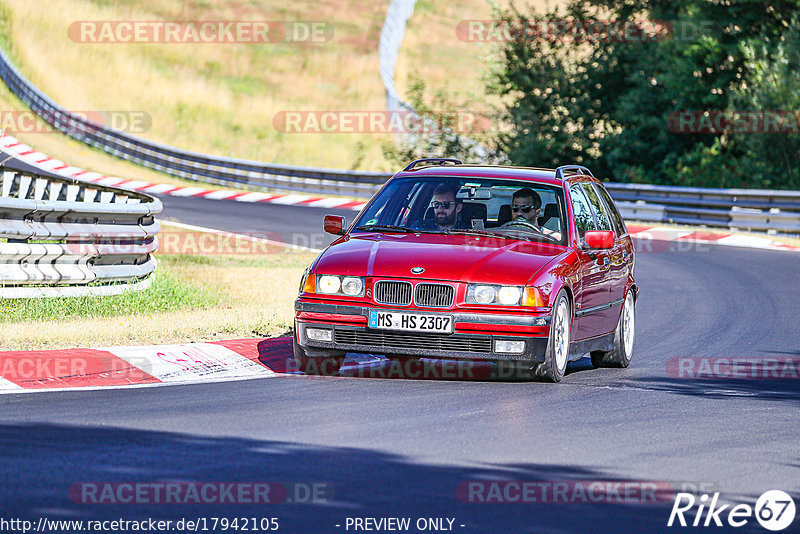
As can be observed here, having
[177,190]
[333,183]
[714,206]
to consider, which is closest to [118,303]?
[714,206]

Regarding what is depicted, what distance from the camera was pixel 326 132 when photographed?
196ft

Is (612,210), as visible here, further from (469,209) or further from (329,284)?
(329,284)

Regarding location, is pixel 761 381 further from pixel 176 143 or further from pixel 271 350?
pixel 176 143

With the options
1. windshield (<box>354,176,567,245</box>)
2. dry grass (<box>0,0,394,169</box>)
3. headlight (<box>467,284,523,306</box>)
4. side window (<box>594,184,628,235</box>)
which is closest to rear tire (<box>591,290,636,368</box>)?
side window (<box>594,184,628,235</box>)

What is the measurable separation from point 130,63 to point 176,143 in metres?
10.3

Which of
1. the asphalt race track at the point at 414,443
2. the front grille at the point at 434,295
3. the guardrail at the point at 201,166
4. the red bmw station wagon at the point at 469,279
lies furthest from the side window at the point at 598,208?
the guardrail at the point at 201,166

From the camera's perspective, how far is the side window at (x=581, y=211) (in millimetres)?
11351

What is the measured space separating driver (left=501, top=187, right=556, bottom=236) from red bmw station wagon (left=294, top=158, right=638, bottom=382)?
0.04 feet

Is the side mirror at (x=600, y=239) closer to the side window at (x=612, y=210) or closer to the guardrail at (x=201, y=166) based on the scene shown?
the side window at (x=612, y=210)

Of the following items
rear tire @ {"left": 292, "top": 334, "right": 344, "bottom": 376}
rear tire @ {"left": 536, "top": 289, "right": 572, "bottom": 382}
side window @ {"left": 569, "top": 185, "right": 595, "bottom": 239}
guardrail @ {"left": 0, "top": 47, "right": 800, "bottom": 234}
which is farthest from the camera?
guardrail @ {"left": 0, "top": 47, "right": 800, "bottom": 234}

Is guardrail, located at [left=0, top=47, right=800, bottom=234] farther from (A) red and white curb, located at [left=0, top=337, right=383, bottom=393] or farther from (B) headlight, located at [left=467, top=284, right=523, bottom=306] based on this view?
(B) headlight, located at [left=467, top=284, right=523, bottom=306]

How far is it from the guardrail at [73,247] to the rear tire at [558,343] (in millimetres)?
5208

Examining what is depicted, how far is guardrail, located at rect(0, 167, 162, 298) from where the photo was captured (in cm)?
1237

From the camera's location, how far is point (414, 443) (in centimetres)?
761
